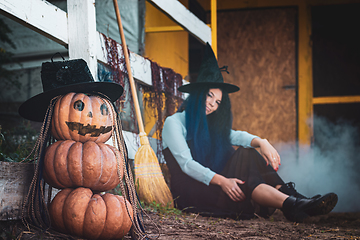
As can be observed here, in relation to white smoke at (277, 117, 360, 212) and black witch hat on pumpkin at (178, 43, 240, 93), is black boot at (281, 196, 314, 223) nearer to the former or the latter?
black witch hat on pumpkin at (178, 43, 240, 93)

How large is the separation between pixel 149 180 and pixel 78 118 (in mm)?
1125

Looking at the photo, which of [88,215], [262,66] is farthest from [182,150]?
[262,66]

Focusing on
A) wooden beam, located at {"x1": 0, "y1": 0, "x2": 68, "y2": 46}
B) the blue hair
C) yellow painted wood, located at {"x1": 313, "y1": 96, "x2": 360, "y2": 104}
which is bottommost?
the blue hair

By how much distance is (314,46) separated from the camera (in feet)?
18.1

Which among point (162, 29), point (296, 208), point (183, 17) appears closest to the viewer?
point (296, 208)

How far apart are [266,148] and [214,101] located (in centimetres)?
61

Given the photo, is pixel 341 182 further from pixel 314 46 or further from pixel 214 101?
pixel 214 101

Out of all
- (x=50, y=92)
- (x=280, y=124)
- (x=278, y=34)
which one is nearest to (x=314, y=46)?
(x=278, y=34)

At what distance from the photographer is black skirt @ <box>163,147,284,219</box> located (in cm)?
286

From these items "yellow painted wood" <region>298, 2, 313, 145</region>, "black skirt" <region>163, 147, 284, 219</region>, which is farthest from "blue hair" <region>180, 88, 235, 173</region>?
"yellow painted wood" <region>298, 2, 313, 145</region>

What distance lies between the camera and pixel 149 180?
2.79 metres

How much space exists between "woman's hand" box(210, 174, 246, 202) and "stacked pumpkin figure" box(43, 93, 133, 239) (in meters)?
1.19

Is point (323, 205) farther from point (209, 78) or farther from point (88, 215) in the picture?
point (88, 215)

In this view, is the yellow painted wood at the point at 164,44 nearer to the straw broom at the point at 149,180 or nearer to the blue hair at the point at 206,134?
the blue hair at the point at 206,134
